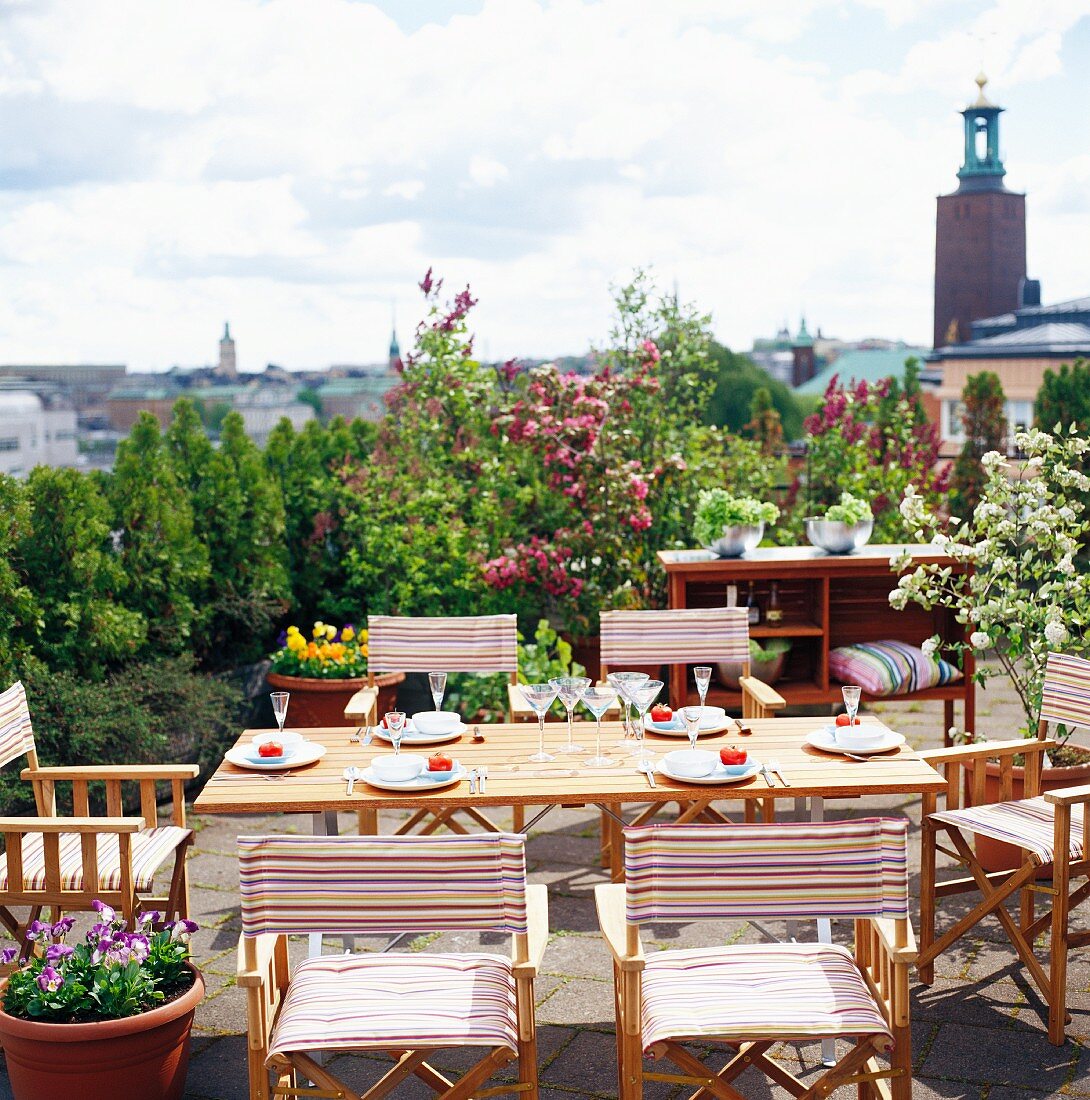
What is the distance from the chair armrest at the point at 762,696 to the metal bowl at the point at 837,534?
117cm

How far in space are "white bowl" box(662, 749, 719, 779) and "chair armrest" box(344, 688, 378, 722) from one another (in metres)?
1.30

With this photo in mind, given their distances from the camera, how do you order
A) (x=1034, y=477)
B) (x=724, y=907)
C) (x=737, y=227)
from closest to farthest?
1. (x=724, y=907)
2. (x=1034, y=477)
3. (x=737, y=227)

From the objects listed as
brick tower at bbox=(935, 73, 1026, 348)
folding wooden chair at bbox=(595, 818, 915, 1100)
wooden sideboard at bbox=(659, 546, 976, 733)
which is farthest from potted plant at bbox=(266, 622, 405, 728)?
brick tower at bbox=(935, 73, 1026, 348)

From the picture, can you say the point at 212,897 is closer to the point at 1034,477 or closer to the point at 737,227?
the point at 1034,477

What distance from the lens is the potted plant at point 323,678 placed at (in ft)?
20.4

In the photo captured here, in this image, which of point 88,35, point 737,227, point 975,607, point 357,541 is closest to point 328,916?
point 975,607

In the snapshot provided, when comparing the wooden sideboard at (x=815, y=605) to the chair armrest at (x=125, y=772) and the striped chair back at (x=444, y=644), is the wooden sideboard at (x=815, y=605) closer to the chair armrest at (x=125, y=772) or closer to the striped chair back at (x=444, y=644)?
the striped chair back at (x=444, y=644)

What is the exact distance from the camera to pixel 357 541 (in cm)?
732

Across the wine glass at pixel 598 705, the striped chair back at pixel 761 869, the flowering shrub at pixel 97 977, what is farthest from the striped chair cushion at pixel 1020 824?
the flowering shrub at pixel 97 977

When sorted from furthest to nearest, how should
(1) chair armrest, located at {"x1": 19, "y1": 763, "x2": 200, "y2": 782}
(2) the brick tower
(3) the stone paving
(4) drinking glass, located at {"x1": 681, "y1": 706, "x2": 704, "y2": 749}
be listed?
(2) the brick tower → (1) chair armrest, located at {"x1": 19, "y1": 763, "x2": 200, "y2": 782} → (4) drinking glass, located at {"x1": 681, "y1": 706, "x2": 704, "y2": 749} → (3) the stone paving

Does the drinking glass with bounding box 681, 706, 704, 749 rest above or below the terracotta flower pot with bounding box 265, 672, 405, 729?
above

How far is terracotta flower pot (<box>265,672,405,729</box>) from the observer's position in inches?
243

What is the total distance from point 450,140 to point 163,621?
3.31 m

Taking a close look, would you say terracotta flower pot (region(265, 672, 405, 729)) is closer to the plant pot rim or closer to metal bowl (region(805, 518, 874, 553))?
metal bowl (region(805, 518, 874, 553))
